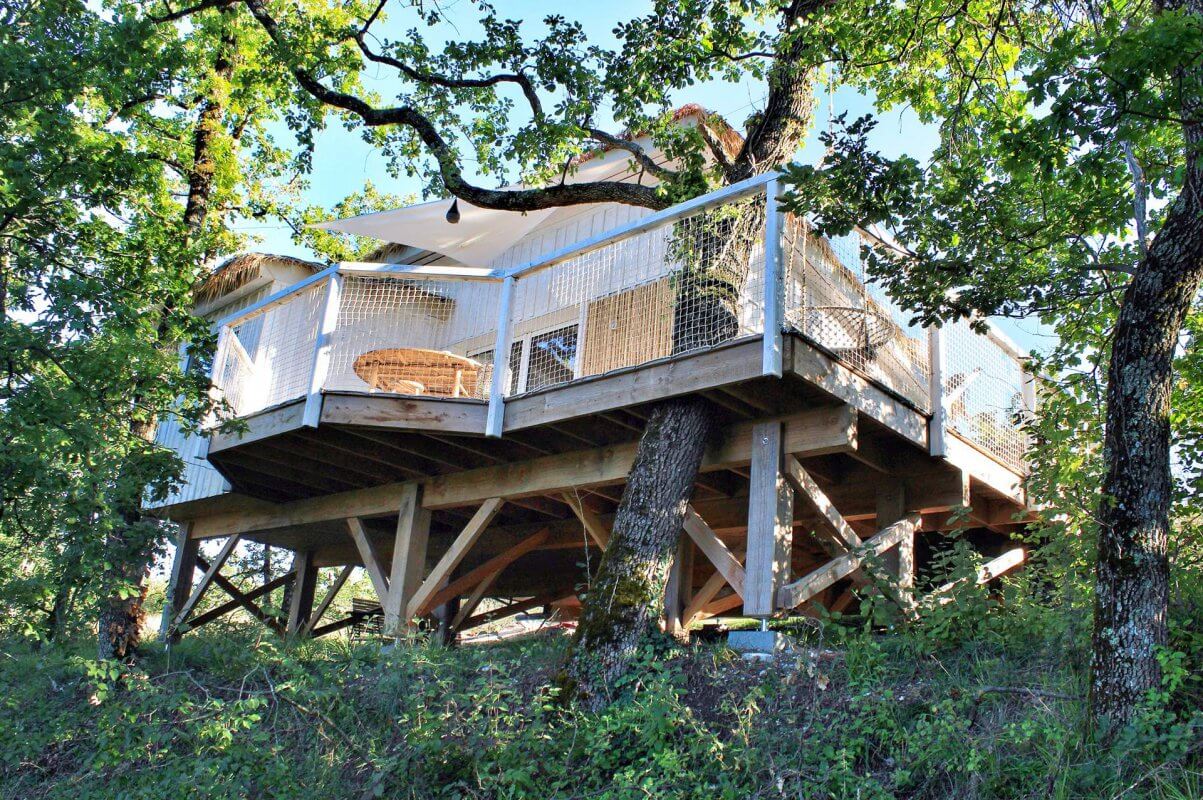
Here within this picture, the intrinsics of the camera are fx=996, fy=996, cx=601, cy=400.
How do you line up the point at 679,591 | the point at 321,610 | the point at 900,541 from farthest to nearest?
the point at 321,610, the point at 679,591, the point at 900,541

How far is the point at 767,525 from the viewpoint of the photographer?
6543 millimetres

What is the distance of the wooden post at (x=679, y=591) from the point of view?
307 inches

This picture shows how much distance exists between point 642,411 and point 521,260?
16.1ft

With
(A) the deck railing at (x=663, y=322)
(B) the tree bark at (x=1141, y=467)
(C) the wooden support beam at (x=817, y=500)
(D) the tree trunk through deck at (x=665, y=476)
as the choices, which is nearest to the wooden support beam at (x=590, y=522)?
(A) the deck railing at (x=663, y=322)

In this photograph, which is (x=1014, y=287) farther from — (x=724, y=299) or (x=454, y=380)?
(x=454, y=380)

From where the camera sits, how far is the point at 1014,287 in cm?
632

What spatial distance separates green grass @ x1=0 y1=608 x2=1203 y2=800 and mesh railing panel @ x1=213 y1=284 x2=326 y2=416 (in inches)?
135

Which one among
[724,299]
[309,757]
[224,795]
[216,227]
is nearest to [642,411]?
[724,299]

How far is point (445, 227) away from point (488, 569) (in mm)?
3681

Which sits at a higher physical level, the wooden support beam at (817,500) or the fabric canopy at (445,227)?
the fabric canopy at (445,227)

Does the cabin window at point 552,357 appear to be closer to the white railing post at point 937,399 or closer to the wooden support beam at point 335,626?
Answer: the white railing post at point 937,399

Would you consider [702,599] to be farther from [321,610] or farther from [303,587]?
[303,587]

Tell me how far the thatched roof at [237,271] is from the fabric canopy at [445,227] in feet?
9.72

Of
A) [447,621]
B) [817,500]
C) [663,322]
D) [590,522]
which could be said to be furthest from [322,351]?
[447,621]
